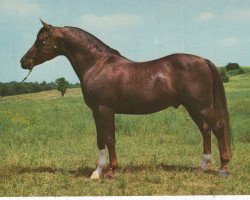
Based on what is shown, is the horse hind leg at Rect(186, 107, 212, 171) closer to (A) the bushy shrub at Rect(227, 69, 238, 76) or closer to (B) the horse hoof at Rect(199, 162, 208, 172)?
(B) the horse hoof at Rect(199, 162, 208, 172)

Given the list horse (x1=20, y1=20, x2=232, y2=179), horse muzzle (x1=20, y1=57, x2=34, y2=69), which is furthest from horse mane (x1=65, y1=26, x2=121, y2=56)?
horse muzzle (x1=20, y1=57, x2=34, y2=69)

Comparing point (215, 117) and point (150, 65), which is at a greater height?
point (150, 65)

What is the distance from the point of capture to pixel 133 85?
19.2 feet

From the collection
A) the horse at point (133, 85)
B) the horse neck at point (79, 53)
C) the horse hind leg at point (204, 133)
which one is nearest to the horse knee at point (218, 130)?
the horse at point (133, 85)

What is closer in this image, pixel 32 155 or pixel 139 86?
pixel 139 86

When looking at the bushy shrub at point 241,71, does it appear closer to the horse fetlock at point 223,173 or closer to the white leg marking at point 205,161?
the white leg marking at point 205,161

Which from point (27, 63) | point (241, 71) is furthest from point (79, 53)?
point (241, 71)

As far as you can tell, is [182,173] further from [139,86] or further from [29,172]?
[29,172]

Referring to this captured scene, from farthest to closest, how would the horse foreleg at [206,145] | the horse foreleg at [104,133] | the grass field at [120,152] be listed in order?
the horse foreleg at [206,145], the horse foreleg at [104,133], the grass field at [120,152]

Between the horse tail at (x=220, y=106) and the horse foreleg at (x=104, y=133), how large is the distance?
1.42 metres

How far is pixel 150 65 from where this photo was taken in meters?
5.92

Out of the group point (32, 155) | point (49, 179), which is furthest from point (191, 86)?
point (32, 155)

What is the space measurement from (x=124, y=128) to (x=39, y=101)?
10.0 feet

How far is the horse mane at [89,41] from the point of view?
596cm
